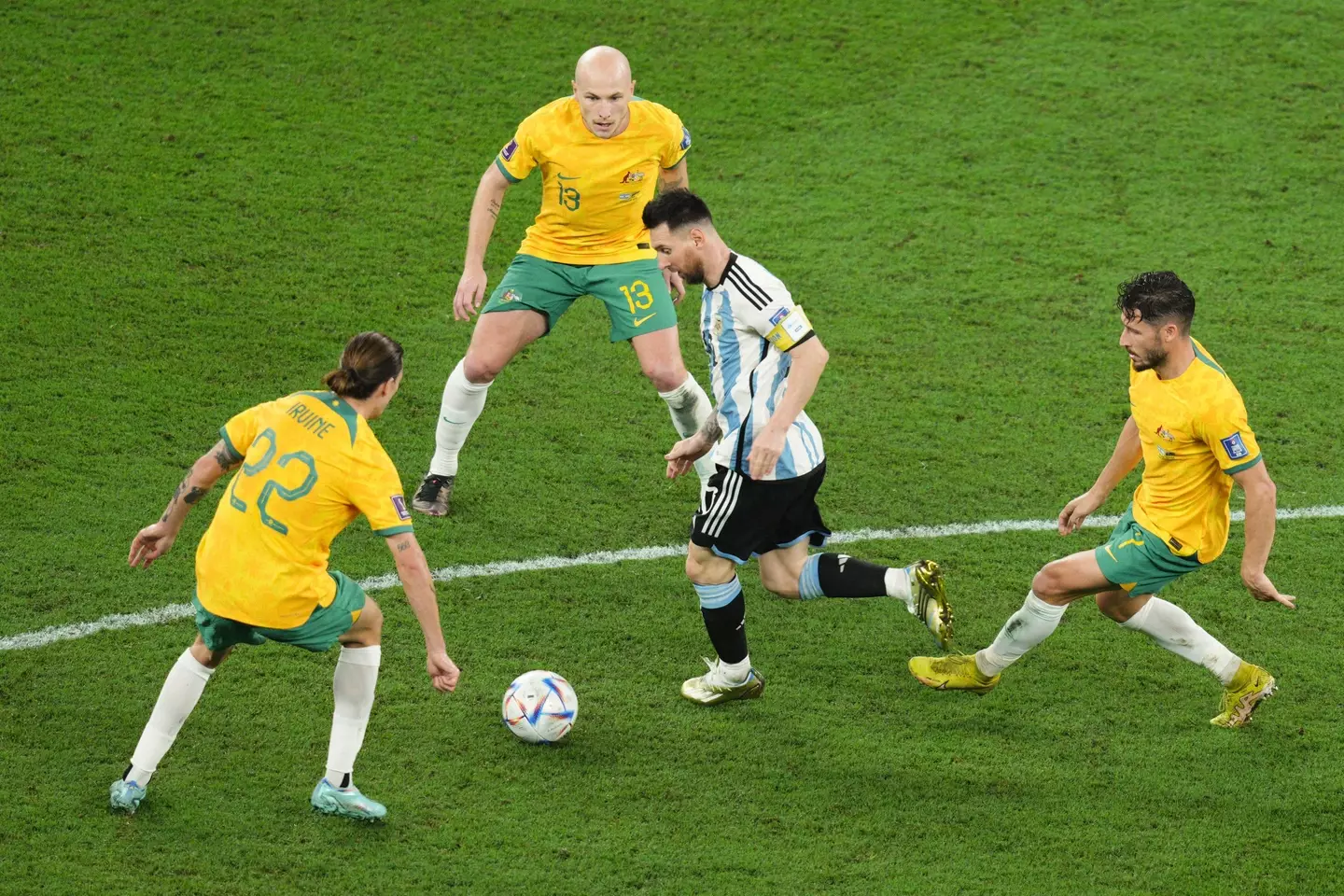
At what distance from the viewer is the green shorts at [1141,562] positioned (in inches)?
202

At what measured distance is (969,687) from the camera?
567cm

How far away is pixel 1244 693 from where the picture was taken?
539 centimetres

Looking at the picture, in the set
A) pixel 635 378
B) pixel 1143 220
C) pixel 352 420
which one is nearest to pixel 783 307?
pixel 352 420

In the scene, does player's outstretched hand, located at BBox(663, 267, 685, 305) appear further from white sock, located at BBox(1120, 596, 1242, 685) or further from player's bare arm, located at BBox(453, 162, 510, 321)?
white sock, located at BBox(1120, 596, 1242, 685)

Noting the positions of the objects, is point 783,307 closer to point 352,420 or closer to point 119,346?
point 352,420

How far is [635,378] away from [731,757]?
3210 millimetres

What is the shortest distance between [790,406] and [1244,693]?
6.64 ft

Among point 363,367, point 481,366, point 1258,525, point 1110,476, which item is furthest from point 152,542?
point 1258,525

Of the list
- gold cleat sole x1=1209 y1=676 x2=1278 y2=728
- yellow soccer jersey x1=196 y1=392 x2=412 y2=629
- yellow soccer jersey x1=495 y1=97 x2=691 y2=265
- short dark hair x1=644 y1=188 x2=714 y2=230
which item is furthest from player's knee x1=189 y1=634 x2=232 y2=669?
gold cleat sole x1=1209 y1=676 x2=1278 y2=728

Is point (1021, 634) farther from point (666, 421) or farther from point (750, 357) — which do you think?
point (666, 421)

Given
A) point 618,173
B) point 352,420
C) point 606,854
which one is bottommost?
point 606,854

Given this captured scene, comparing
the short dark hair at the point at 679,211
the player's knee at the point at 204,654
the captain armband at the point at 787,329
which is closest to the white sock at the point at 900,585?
the captain armband at the point at 787,329

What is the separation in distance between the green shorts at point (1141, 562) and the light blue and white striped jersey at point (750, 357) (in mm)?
1100

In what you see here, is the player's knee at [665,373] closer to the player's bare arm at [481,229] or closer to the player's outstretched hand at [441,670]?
the player's bare arm at [481,229]
